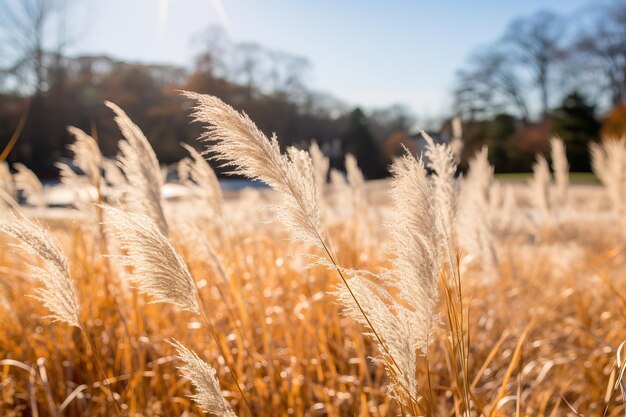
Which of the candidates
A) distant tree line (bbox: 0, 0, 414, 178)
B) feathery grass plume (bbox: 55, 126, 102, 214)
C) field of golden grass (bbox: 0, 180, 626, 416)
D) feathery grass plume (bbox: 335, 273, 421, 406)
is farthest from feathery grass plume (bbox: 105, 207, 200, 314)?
distant tree line (bbox: 0, 0, 414, 178)

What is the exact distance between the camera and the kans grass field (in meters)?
0.93

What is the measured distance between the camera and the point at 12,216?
96 cm

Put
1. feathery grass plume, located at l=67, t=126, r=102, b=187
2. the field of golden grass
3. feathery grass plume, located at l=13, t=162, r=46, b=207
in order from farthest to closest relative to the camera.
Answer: feathery grass plume, located at l=13, t=162, r=46, b=207
feathery grass plume, located at l=67, t=126, r=102, b=187
the field of golden grass

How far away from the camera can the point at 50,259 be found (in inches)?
39.2

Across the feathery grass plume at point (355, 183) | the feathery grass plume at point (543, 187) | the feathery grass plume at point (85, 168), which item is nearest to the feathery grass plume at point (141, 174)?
the feathery grass plume at point (85, 168)

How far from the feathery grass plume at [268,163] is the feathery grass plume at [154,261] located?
0.69 feet

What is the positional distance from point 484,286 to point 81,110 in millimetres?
32640

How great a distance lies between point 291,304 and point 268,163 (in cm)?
227

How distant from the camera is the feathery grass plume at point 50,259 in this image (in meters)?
0.94

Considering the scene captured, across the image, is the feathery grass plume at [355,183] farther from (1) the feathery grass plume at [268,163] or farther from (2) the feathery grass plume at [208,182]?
(1) the feathery grass plume at [268,163]

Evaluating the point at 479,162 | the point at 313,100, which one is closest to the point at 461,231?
the point at 479,162

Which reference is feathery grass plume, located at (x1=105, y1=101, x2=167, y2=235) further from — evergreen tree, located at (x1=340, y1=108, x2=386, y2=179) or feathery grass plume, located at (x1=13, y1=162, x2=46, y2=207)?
evergreen tree, located at (x1=340, y1=108, x2=386, y2=179)

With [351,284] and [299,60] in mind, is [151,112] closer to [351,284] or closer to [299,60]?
[299,60]

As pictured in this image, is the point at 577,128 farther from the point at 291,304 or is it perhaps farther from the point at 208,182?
the point at 208,182
